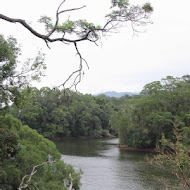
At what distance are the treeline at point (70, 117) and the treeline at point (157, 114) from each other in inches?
552

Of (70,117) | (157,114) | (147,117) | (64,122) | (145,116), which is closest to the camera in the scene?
(157,114)

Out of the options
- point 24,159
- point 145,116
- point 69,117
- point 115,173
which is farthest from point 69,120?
point 24,159

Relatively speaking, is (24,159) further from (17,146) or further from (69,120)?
(69,120)

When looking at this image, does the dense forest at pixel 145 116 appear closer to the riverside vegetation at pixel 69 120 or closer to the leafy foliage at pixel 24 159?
the riverside vegetation at pixel 69 120

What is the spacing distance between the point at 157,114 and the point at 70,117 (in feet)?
76.4

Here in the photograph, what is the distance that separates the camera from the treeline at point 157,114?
33844 millimetres

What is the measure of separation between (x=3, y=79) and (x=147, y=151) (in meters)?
28.3

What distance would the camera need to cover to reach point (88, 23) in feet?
16.1

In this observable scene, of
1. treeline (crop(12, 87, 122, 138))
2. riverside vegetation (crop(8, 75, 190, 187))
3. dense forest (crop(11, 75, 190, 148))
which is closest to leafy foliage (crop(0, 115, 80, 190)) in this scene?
riverside vegetation (crop(8, 75, 190, 187))

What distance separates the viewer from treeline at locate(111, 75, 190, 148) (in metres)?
33.8

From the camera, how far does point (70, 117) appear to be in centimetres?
5369

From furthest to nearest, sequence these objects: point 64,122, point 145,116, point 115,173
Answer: point 64,122 < point 145,116 < point 115,173

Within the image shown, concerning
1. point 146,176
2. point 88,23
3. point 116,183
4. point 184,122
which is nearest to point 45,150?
point 116,183

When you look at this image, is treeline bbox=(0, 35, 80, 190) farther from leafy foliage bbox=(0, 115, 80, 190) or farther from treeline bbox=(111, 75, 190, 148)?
treeline bbox=(111, 75, 190, 148)
